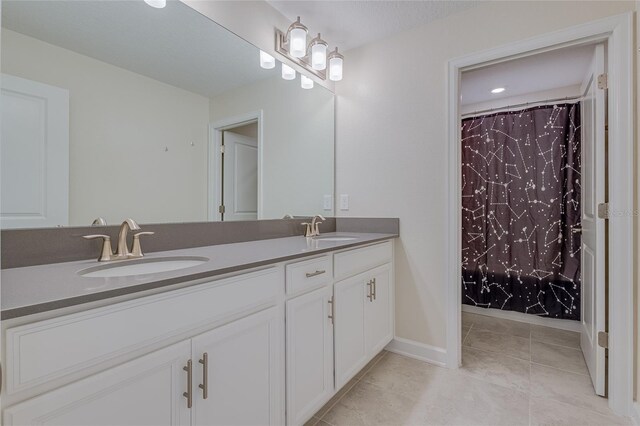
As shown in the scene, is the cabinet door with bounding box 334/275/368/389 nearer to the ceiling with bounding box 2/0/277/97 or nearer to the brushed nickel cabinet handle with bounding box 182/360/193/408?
the brushed nickel cabinet handle with bounding box 182/360/193/408

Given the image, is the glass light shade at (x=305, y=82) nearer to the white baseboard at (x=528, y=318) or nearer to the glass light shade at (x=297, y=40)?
the glass light shade at (x=297, y=40)

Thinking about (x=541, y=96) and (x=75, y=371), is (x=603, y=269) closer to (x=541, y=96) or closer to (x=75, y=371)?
(x=541, y=96)

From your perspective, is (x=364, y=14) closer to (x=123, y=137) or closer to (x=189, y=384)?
(x=123, y=137)

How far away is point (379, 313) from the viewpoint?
1.96 meters

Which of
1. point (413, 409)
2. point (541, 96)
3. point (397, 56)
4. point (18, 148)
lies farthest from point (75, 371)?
point (541, 96)

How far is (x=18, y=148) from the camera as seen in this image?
1010 mm

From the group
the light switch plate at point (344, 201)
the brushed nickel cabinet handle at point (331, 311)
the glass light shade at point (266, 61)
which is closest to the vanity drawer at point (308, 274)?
the brushed nickel cabinet handle at point (331, 311)

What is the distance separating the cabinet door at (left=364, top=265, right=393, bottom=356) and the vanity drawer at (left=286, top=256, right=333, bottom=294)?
0.46 m

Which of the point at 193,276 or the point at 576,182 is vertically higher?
the point at 576,182

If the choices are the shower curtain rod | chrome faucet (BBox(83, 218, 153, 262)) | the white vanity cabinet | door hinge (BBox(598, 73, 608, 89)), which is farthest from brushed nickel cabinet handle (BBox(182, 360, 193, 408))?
the shower curtain rod

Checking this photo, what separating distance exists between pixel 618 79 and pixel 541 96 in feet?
5.01

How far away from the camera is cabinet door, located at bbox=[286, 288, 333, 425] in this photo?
1263 millimetres

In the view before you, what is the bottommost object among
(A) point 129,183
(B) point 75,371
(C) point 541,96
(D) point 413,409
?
(D) point 413,409

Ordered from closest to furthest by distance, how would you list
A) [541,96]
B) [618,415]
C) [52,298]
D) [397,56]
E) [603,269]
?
[52,298]
[618,415]
[603,269]
[397,56]
[541,96]
